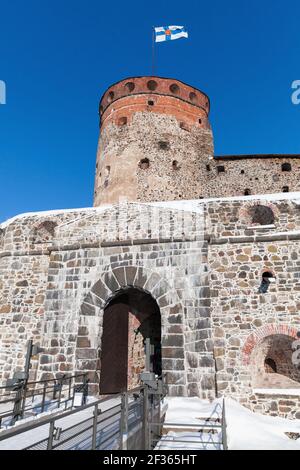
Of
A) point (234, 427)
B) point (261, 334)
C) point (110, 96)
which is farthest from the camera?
point (110, 96)

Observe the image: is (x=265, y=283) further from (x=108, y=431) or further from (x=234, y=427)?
(x=108, y=431)

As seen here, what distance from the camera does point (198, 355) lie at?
30.1 ft

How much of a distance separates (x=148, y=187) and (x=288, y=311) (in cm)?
1186

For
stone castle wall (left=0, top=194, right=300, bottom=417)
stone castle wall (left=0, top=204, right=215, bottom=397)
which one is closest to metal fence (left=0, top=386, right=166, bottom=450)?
stone castle wall (left=0, top=204, right=215, bottom=397)

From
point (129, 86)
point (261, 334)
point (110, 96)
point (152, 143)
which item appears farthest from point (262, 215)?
point (110, 96)

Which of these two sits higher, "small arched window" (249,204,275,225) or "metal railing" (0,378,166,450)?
"small arched window" (249,204,275,225)

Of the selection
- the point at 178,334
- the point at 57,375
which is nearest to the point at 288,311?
the point at 178,334

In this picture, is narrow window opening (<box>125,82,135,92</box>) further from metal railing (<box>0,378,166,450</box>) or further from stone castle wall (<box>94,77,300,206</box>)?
metal railing (<box>0,378,166,450</box>)

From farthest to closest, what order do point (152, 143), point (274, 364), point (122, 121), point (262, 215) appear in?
1. point (122, 121)
2. point (152, 143)
3. point (262, 215)
4. point (274, 364)

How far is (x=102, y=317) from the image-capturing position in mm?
10266

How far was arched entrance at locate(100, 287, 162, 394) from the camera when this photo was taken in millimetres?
10211

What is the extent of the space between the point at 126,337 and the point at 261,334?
4112 mm

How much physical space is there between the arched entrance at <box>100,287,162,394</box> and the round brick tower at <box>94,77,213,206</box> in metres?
8.75

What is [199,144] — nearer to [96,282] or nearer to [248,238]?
[248,238]
